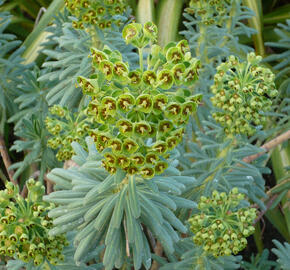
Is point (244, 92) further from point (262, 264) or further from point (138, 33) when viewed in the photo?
point (262, 264)

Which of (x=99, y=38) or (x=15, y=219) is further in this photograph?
(x=99, y=38)

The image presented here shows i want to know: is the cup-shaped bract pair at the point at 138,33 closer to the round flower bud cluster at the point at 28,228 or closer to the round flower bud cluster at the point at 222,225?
the round flower bud cluster at the point at 28,228

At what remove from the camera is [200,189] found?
1795mm

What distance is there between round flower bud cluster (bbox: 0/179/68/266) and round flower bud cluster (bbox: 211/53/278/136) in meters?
0.73

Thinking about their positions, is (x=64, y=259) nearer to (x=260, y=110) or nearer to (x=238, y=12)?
(x=260, y=110)

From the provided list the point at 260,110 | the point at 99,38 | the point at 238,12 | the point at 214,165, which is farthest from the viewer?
the point at 238,12

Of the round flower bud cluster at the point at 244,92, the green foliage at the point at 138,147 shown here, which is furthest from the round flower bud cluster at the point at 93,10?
the round flower bud cluster at the point at 244,92

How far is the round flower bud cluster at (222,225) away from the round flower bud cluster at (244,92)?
0.30 meters

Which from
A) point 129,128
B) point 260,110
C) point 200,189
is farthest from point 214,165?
point 129,128

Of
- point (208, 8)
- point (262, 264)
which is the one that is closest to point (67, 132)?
point (208, 8)

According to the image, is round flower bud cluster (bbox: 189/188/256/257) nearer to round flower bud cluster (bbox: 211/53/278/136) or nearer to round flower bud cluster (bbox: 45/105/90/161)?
round flower bud cluster (bbox: 211/53/278/136)

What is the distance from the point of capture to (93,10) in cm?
170

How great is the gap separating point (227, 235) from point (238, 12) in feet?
4.58

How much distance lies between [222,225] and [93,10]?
97cm
